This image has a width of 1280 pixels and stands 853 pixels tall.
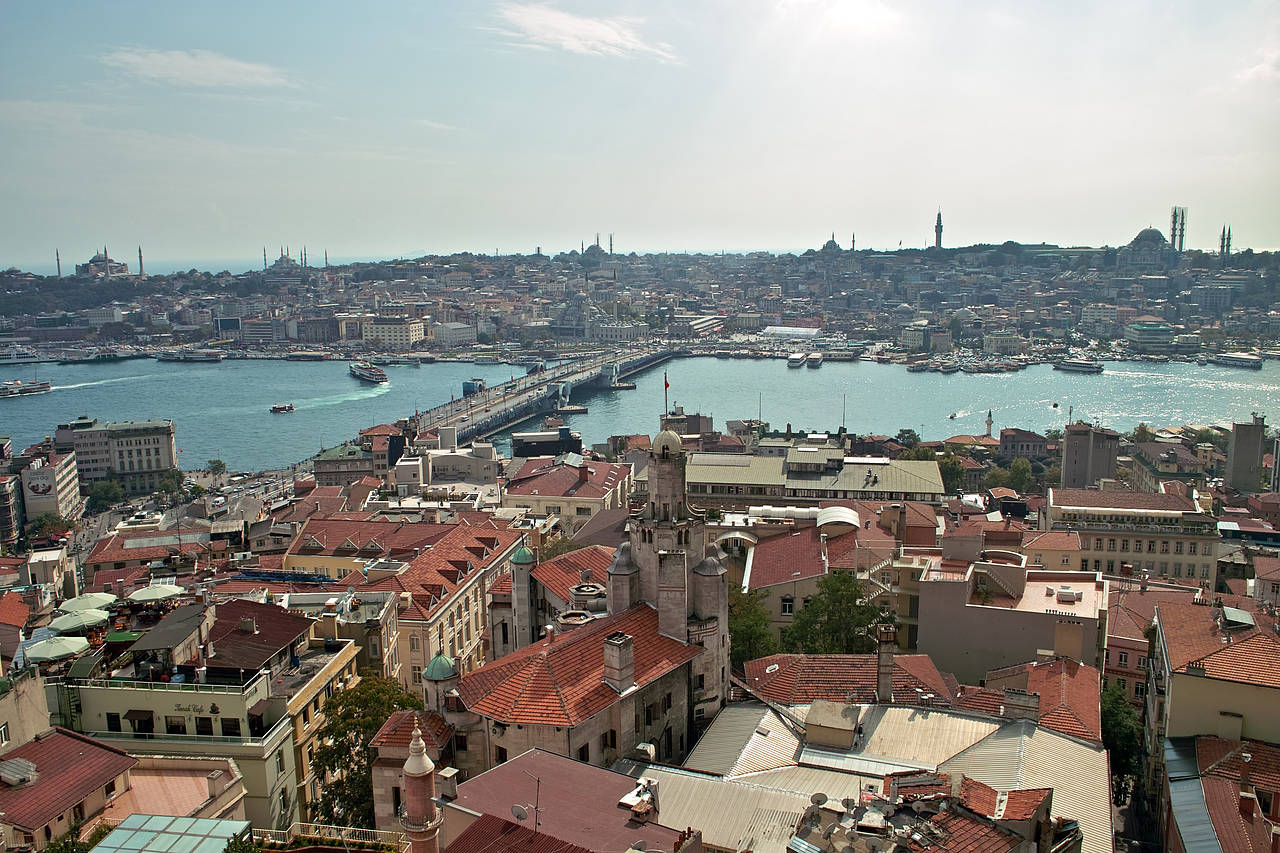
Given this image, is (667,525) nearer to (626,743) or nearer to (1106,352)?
(626,743)

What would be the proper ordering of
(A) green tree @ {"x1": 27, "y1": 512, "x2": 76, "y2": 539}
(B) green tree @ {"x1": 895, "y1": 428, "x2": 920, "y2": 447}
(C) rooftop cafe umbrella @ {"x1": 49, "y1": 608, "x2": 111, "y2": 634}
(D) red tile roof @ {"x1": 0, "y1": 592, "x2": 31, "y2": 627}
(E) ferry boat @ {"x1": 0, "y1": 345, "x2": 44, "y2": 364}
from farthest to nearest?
(E) ferry boat @ {"x1": 0, "y1": 345, "x2": 44, "y2": 364}, (B) green tree @ {"x1": 895, "y1": 428, "x2": 920, "y2": 447}, (A) green tree @ {"x1": 27, "y1": 512, "x2": 76, "y2": 539}, (D) red tile roof @ {"x1": 0, "y1": 592, "x2": 31, "y2": 627}, (C) rooftop cafe umbrella @ {"x1": 49, "y1": 608, "x2": 111, "y2": 634}

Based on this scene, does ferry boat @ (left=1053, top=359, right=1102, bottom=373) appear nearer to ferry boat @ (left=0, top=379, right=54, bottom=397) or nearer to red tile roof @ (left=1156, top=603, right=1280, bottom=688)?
red tile roof @ (left=1156, top=603, right=1280, bottom=688)

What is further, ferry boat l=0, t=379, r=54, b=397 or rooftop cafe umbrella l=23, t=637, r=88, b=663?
ferry boat l=0, t=379, r=54, b=397

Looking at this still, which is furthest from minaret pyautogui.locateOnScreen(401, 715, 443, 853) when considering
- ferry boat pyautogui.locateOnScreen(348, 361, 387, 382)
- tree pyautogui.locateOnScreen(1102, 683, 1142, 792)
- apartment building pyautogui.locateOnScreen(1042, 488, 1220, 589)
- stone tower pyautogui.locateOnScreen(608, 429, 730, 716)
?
ferry boat pyautogui.locateOnScreen(348, 361, 387, 382)

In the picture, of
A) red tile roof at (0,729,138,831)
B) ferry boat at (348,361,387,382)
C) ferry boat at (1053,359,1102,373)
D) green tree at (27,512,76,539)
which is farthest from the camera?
ferry boat at (1053,359,1102,373)

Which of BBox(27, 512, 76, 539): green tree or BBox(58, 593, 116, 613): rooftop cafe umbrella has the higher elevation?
BBox(58, 593, 116, 613): rooftop cafe umbrella

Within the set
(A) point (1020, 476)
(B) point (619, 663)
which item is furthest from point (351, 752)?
(A) point (1020, 476)

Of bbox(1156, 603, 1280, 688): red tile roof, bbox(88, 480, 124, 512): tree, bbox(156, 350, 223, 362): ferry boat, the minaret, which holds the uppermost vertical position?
the minaret
